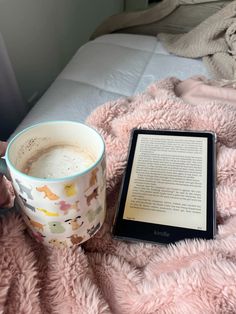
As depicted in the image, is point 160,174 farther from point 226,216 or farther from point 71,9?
point 71,9

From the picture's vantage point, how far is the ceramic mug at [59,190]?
375 mm

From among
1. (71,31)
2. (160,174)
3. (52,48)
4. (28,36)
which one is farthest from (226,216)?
(71,31)

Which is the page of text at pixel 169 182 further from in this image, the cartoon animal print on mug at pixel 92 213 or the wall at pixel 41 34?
the wall at pixel 41 34

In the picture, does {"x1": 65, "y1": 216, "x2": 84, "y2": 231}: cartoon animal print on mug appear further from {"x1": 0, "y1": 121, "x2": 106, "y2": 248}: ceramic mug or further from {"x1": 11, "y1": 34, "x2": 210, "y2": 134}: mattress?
{"x1": 11, "y1": 34, "x2": 210, "y2": 134}: mattress

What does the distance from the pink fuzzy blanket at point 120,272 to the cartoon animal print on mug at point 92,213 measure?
5 centimetres

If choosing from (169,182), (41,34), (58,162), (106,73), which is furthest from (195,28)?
(58,162)

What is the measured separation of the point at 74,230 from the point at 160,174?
0.65ft

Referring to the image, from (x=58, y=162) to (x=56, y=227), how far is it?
8 cm

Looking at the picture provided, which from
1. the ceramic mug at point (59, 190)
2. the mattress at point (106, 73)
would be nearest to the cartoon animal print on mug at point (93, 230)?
the ceramic mug at point (59, 190)

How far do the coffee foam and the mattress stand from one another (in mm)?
366

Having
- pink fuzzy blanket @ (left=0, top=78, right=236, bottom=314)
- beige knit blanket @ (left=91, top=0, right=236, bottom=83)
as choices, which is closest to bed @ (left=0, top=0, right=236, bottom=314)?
pink fuzzy blanket @ (left=0, top=78, right=236, bottom=314)

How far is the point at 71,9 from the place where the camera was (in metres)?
1.41

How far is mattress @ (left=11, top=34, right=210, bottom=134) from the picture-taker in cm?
86

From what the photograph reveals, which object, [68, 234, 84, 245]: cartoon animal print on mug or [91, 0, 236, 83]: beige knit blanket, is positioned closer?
[68, 234, 84, 245]: cartoon animal print on mug
